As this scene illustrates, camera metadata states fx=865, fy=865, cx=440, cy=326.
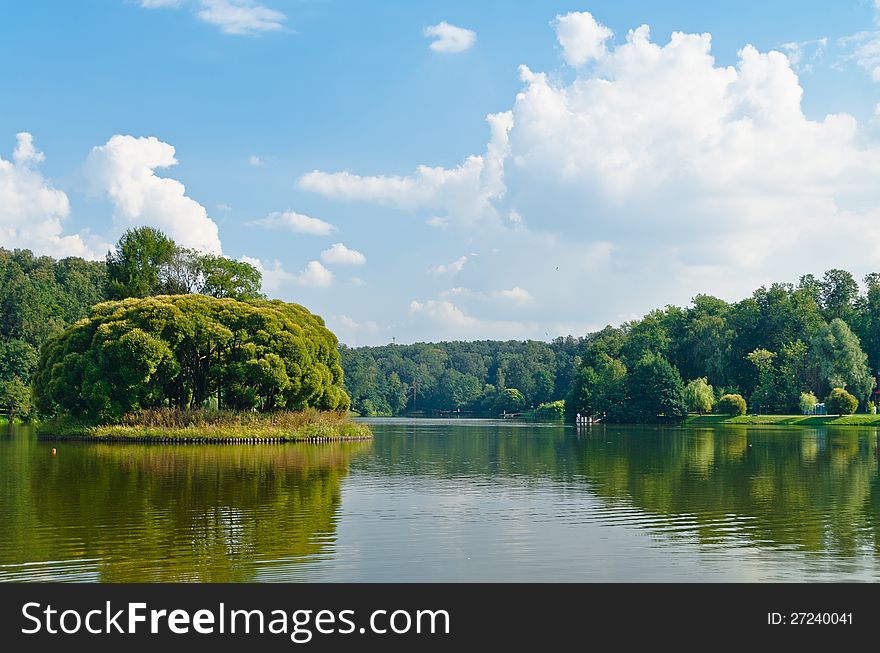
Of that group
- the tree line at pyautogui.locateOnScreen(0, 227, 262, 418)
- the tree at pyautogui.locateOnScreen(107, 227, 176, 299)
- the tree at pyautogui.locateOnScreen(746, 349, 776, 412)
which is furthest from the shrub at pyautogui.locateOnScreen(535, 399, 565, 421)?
the tree at pyautogui.locateOnScreen(107, 227, 176, 299)

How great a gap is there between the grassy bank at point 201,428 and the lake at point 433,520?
14268mm

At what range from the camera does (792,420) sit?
330 ft

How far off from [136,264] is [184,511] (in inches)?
2580

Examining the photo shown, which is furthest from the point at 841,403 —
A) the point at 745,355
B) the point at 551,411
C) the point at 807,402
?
the point at 551,411

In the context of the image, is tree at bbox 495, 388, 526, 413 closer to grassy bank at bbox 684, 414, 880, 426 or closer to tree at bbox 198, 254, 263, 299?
grassy bank at bbox 684, 414, 880, 426

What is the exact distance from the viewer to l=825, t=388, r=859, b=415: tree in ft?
319

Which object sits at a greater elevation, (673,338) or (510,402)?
(673,338)

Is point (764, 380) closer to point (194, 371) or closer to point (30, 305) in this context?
point (194, 371)

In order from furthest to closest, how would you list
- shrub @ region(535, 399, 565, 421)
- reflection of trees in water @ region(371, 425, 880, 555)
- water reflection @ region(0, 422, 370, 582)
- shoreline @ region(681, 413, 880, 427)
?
shrub @ region(535, 399, 565, 421) → shoreline @ region(681, 413, 880, 427) → reflection of trees in water @ region(371, 425, 880, 555) → water reflection @ region(0, 422, 370, 582)

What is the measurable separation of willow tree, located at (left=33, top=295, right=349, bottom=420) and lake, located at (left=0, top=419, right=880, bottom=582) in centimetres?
1687

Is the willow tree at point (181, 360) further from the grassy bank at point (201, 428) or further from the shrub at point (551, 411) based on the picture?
the shrub at point (551, 411)

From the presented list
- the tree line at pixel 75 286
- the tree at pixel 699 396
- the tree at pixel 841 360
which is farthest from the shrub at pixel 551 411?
the tree line at pixel 75 286

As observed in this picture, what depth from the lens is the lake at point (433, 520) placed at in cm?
1540
